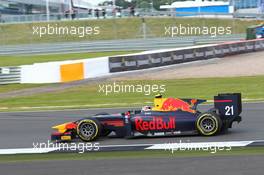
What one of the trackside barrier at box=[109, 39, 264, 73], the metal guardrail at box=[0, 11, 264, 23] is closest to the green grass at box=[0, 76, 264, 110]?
the trackside barrier at box=[109, 39, 264, 73]

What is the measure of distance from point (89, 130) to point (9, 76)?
14945 mm

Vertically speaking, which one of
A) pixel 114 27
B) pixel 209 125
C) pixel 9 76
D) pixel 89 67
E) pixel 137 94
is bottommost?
pixel 209 125

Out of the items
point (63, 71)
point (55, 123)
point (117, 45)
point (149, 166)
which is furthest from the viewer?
point (117, 45)

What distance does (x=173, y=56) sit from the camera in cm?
2761

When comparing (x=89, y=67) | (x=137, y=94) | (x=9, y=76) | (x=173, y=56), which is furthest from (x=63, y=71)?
(x=173, y=56)

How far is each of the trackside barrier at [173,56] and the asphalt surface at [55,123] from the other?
30.0 feet

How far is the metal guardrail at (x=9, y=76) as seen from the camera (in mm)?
24516

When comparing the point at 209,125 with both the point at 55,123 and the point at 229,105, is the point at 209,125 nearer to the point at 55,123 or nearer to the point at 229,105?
the point at 229,105

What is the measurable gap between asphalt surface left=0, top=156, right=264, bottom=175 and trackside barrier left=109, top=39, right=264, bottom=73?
16.3 meters

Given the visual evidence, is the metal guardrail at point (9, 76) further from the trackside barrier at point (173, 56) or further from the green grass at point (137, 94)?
the trackside barrier at point (173, 56)

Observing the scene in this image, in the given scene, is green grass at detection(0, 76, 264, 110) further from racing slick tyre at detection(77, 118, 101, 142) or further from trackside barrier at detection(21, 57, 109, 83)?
racing slick tyre at detection(77, 118, 101, 142)

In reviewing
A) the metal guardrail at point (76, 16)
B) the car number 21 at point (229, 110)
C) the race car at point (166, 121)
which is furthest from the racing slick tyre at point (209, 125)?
the metal guardrail at point (76, 16)

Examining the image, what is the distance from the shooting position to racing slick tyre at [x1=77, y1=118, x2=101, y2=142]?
10.4m

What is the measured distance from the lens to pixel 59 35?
5238 centimetres
